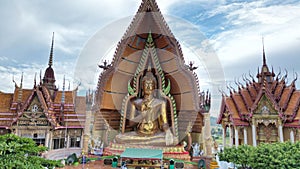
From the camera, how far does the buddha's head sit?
28.1ft

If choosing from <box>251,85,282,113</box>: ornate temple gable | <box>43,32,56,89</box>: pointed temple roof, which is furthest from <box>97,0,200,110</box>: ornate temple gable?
<box>43,32,56,89</box>: pointed temple roof

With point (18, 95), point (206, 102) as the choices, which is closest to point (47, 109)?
point (18, 95)

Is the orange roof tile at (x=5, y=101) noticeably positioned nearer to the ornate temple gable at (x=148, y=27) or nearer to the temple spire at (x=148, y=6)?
the ornate temple gable at (x=148, y=27)

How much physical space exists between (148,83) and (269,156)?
5.22 m

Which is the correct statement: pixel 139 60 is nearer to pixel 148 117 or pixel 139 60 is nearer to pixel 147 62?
pixel 147 62

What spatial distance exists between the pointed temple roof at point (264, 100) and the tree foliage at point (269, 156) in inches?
237

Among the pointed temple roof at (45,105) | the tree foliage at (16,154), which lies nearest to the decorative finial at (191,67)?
the tree foliage at (16,154)

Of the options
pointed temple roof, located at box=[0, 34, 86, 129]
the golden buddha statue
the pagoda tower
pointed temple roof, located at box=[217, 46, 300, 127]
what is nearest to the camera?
the golden buddha statue

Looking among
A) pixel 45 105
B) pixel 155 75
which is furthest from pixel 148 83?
pixel 45 105

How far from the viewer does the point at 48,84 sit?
15250 millimetres

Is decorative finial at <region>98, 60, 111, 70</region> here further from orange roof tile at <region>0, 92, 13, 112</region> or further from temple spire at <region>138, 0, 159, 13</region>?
orange roof tile at <region>0, 92, 13, 112</region>

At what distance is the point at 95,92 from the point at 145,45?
3162 mm

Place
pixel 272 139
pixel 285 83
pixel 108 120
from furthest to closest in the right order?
pixel 285 83 → pixel 272 139 → pixel 108 120

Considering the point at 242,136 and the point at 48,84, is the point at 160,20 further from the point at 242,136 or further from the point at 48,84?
the point at 48,84
